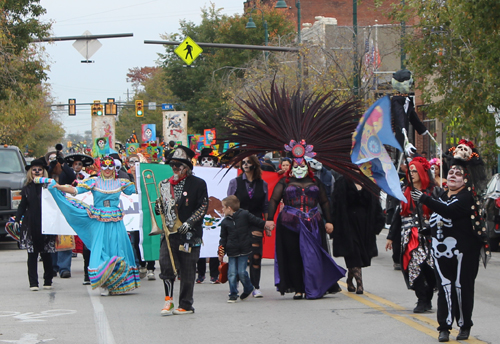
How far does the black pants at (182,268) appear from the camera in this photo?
9.67 metres

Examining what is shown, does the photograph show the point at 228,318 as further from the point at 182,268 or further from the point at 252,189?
the point at 252,189

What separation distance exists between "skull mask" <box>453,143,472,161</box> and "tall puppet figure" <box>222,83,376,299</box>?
2495 mm

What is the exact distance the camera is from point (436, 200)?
7668mm

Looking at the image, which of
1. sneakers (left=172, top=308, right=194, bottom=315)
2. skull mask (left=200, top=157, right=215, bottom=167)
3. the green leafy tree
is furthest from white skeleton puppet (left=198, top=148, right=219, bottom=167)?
the green leafy tree

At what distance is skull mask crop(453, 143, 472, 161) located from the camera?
7781 mm

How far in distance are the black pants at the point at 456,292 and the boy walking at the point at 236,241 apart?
3284 mm

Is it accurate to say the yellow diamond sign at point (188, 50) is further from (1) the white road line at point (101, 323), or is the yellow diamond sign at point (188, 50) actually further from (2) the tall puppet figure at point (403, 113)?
(2) the tall puppet figure at point (403, 113)

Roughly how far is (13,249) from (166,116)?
2313cm

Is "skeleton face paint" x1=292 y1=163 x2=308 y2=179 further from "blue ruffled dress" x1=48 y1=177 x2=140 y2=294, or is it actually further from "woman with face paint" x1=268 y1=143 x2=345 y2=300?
"blue ruffled dress" x1=48 y1=177 x2=140 y2=294

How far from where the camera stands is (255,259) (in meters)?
10.9

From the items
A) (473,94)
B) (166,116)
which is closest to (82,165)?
(473,94)

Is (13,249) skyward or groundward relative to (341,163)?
groundward

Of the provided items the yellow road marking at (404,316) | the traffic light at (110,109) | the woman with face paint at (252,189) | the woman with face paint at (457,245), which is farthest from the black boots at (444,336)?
the traffic light at (110,109)

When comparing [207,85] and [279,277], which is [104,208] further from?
[207,85]
